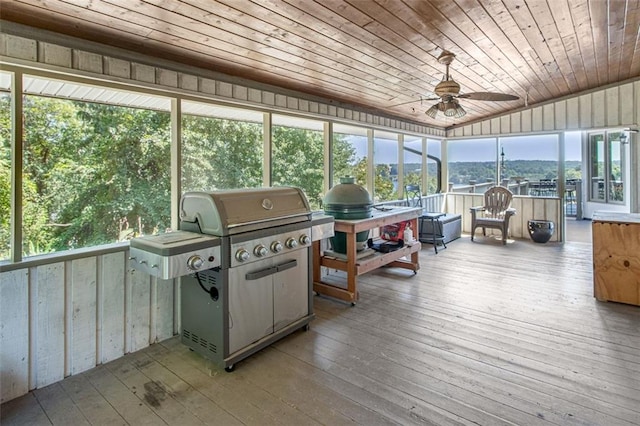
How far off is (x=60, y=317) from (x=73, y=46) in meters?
1.86

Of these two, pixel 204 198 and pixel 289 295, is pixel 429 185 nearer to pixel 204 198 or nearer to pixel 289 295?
pixel 289 295

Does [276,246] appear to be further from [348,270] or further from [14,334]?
[14,334]

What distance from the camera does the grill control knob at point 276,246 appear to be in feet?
8.95

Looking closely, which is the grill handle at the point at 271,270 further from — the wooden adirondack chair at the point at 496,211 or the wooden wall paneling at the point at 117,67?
the wooden adirondack chair at the point at 496,211

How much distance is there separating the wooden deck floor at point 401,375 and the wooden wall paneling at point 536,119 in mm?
4407

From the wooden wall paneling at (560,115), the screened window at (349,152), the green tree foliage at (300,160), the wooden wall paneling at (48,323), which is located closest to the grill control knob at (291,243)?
the green tree foliage at (300,160)

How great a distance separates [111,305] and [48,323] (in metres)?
0.38

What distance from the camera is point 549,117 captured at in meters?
6.78

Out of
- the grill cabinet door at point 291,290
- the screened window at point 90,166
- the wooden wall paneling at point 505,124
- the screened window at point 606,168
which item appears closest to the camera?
the screened window at point 90,166

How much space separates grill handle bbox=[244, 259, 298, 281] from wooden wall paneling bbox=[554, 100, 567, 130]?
20.9ft

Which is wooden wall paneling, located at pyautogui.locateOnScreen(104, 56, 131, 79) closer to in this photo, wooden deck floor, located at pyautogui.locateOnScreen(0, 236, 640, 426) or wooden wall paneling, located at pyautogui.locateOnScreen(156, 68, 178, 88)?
wooden wall paneling, located at pyautogui.locateOnScreen(156, 68, 178, 88)

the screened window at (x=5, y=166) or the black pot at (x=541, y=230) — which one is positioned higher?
the screened window at (x=5, y=166)

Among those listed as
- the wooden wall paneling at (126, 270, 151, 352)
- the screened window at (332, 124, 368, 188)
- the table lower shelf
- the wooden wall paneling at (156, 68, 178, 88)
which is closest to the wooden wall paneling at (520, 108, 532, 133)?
the screened window at (332, 124, 368, 188)

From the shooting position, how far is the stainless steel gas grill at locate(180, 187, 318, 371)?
2447 mm
